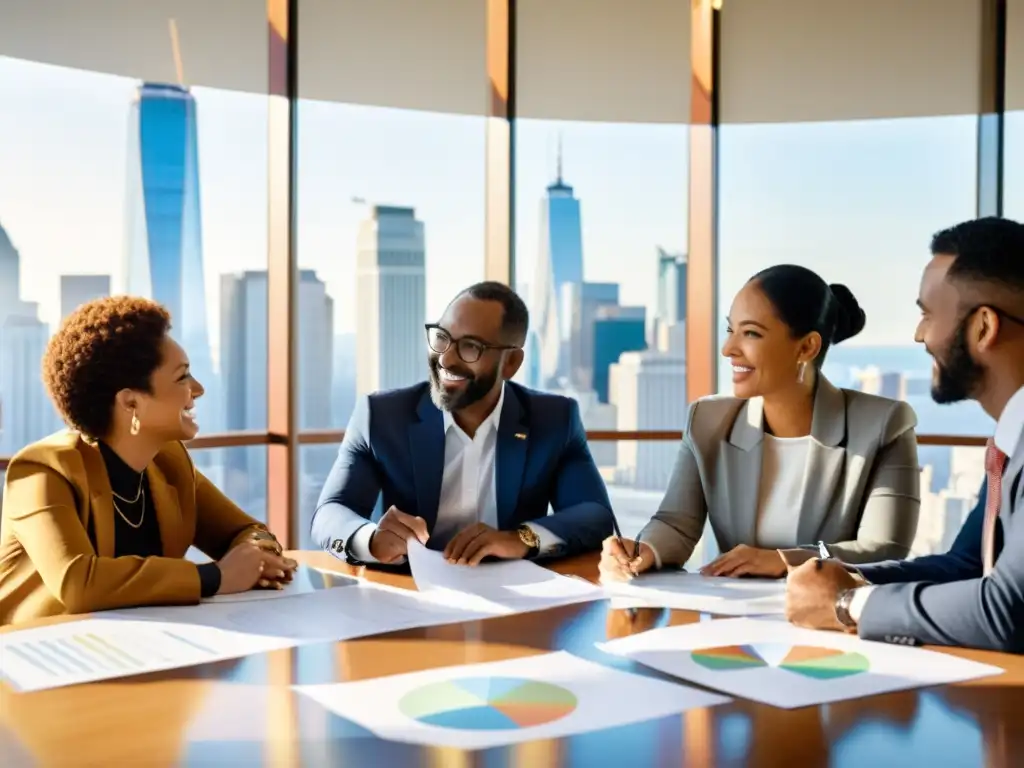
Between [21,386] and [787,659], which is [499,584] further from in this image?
[21,386]

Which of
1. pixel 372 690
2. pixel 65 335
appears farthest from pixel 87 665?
pixel 65 335

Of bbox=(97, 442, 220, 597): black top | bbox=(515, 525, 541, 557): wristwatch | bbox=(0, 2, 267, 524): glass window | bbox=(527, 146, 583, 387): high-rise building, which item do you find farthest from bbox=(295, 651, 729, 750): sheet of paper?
bbox=(527, 146, 583, 387): high-rise building

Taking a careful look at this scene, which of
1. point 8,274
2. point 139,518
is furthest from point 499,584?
point 8,274

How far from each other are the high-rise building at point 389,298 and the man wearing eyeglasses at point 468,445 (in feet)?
12.0

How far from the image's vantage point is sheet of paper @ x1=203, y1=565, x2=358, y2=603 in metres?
2.07

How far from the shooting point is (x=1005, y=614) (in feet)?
5.42

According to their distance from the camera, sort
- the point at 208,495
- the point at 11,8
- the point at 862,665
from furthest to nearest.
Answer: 1. the point at 11,8
2. the point at 208,495
3. the point at 862,665

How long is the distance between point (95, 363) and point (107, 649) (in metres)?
0.78

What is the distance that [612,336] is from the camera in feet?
25.9

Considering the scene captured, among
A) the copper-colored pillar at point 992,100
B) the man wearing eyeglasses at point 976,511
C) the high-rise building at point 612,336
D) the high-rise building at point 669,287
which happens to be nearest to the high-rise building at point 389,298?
the high-rise building at point 612,336

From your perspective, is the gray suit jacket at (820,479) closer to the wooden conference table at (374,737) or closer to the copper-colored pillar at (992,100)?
the wooden conference table at (374,737)

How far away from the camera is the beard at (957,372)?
1.94m

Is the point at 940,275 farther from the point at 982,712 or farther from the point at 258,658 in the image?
the point at 258,658

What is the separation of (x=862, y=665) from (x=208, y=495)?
1559 millimetres
